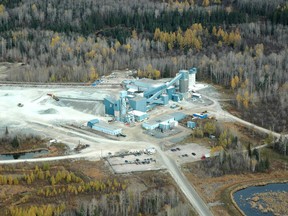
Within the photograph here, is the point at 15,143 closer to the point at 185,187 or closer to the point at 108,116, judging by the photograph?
the point at 108,116

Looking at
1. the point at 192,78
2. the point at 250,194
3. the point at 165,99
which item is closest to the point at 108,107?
the point at 165,99

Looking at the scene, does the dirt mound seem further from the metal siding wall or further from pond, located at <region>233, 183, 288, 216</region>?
pond, located at <region>233, 183, 288, 216</region>

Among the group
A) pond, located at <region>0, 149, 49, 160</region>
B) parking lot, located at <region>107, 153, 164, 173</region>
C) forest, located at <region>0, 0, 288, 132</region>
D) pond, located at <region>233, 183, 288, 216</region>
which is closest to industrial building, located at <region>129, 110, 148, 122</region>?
parking lot, located at <region>107, 153, 164, 173</region>

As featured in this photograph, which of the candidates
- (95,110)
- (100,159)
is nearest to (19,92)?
(95,110)

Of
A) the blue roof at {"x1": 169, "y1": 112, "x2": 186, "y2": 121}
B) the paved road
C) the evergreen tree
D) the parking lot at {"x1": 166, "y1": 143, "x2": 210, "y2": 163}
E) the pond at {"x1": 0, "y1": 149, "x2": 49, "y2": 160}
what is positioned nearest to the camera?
the paved road

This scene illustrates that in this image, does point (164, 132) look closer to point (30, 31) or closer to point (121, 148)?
point (121, 148)

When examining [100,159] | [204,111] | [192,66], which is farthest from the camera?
[192,66]
